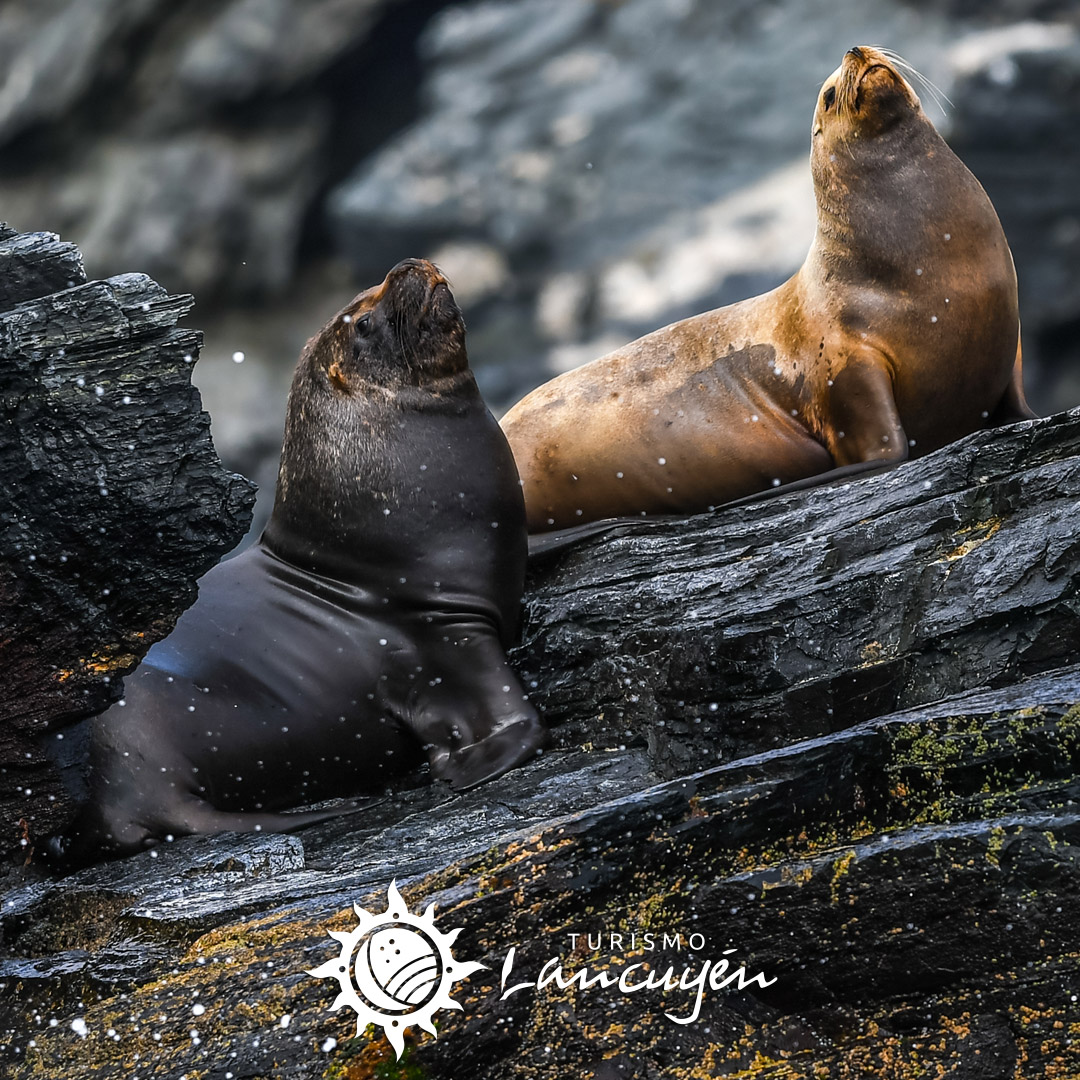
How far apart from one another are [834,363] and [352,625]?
2.08 m

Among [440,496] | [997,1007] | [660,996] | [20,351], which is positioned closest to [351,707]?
[440,496]

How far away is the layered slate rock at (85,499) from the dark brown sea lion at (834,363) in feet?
7.26

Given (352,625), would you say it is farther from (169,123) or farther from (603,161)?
(603,161)

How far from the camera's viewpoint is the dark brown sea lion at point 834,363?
486 centimetres

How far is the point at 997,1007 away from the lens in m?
2.32

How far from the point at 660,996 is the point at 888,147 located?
3726 millimetres

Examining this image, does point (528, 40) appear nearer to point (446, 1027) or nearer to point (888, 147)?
point (888, 147)

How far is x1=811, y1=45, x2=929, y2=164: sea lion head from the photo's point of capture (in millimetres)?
5105

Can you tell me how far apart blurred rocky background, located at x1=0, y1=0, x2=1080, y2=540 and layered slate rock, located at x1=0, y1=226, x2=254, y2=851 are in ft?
45.8

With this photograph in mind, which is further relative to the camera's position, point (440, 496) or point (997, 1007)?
point (440, 496)

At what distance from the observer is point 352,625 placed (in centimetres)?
403

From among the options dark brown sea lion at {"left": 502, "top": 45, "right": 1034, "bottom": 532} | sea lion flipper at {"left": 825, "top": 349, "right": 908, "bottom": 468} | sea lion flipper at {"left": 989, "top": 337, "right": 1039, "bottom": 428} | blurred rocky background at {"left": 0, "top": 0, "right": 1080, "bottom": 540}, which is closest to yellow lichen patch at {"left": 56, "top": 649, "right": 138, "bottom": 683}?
dark brown sea lion at {"left": 502, "top": 45, "right": 1034, "bottom": 532}

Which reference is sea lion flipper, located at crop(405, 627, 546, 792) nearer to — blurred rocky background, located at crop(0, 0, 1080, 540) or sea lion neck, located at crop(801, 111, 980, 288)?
sea lion neck, located at crop(801, 111, 980, 288)

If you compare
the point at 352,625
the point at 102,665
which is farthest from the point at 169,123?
the point at 102,665
